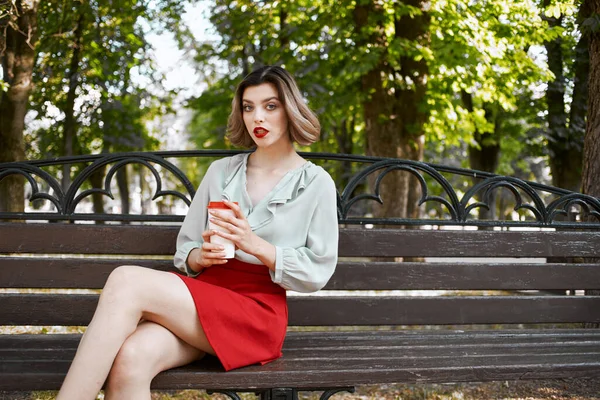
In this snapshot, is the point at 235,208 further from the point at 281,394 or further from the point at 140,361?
the point at 281,394

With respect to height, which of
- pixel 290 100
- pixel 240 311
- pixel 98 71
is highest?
pixel 98 71

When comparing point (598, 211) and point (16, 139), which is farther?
point (16, 139)

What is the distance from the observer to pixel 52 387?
2971mm

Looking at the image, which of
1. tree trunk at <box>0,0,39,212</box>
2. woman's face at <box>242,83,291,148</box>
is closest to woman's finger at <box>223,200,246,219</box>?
woman's face at <box>242,83,291,148</box>

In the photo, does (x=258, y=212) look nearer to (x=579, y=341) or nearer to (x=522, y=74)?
(x=579, y=341)

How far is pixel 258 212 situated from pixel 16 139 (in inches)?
280

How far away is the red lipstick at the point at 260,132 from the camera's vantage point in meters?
3.39

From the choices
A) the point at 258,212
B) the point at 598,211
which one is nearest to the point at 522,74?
the point at 598,211

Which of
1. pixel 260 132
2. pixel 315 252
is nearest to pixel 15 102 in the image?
pixel 260 132

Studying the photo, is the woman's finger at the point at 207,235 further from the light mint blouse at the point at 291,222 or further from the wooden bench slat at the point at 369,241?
the wooden bench slat at the point at 369,241

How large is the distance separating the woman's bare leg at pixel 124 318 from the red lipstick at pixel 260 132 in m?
0.83

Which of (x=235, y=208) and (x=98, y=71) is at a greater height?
(x=98, y=71)

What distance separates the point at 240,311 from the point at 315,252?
1.53 ft

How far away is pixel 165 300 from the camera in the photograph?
287 cm
